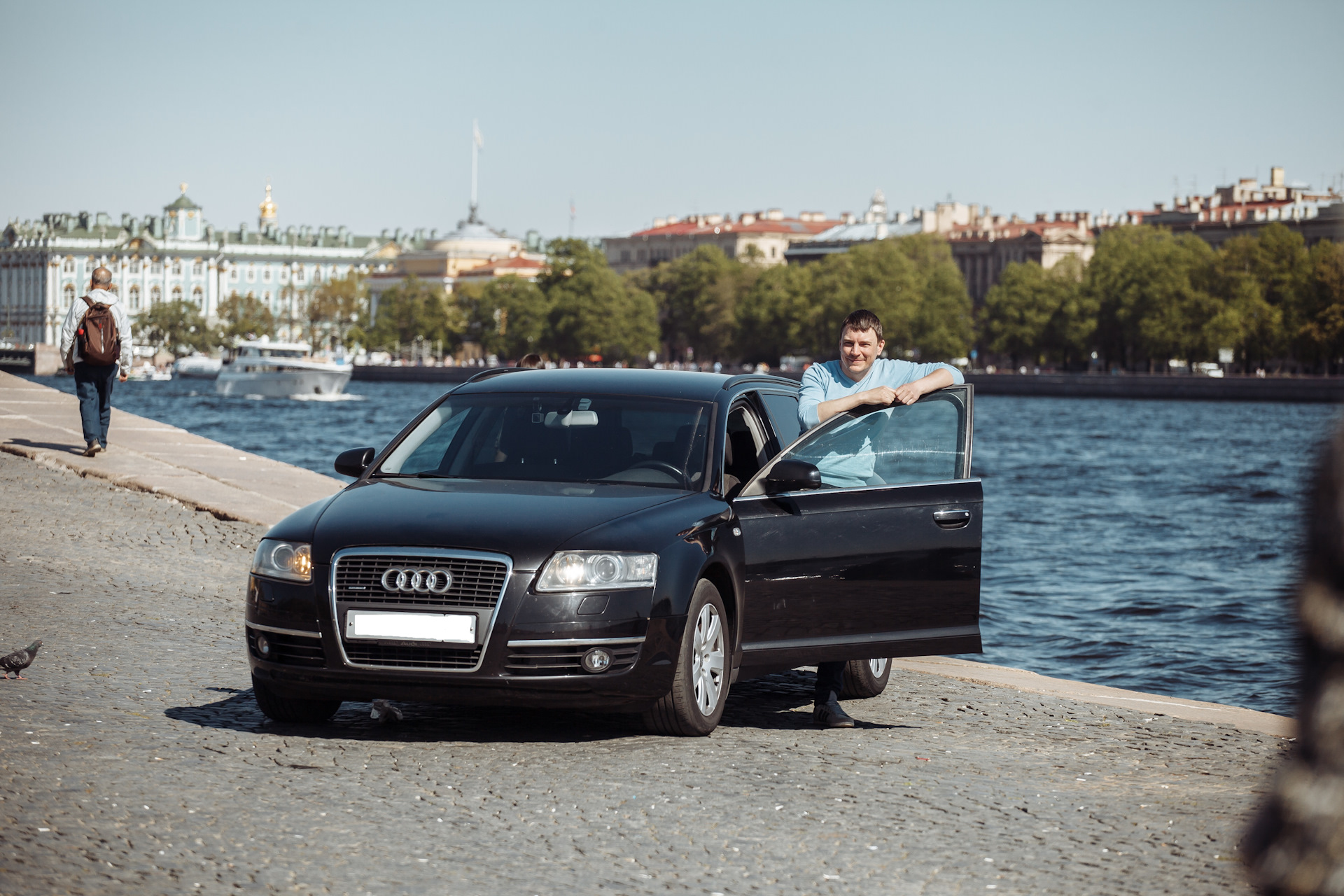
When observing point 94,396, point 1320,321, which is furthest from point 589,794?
point 1320,321

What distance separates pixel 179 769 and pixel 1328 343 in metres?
111

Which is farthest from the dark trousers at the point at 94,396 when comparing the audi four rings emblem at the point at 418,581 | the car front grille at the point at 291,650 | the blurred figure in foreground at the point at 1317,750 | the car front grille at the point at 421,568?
the blurred figure in foreground at the point at 1317,750

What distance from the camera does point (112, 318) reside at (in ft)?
53.7


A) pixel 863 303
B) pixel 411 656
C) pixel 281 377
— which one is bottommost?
pixel 281 377

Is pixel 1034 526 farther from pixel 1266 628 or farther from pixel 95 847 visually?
pixel 95 847

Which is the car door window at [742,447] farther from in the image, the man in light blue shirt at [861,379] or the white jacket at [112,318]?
the white jacket at [112,318]

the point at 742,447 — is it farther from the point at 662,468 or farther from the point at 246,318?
the point at 246,318

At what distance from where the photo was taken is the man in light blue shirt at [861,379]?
7398mm

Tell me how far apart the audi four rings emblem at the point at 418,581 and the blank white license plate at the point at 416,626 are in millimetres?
82

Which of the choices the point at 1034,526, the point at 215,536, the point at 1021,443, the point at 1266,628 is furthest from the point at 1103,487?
the point at 215,536

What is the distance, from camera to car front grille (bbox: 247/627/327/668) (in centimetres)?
638

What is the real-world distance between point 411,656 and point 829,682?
1.83 meters

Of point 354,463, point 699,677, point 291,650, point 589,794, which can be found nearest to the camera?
point 589,794

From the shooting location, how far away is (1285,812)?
73.8 inches
